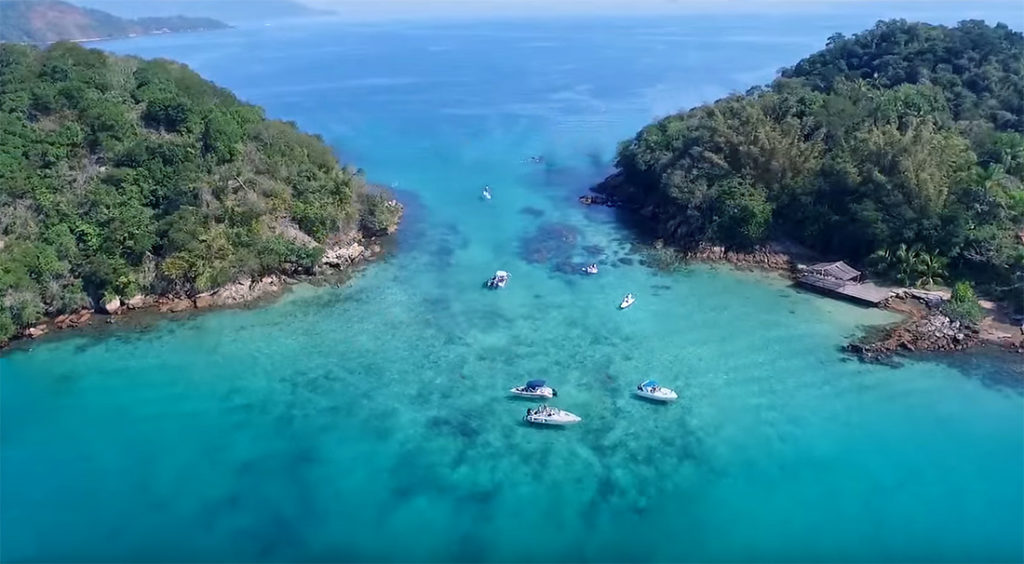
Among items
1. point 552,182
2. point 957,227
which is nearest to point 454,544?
point 957,227

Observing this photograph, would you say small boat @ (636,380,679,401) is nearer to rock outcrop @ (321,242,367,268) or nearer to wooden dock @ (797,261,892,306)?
wooden dock @ (797,261,892,306)


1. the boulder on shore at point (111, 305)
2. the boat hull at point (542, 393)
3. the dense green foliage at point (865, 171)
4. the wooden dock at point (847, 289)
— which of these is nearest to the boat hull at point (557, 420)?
the boat hull at point (542, 393)

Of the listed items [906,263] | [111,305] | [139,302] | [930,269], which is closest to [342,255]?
[139,302]

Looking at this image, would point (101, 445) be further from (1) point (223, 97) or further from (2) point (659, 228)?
(2) point (659, 228)

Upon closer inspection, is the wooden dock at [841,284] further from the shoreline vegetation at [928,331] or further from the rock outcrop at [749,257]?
the rock outcrop at [749,257]

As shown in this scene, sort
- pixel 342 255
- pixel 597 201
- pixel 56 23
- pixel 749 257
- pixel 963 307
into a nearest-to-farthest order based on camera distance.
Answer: pixel 963 307
pixel 749 257
pixel 342 255
pixel 597 201
pixel 56 23

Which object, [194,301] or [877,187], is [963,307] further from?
[194,301]

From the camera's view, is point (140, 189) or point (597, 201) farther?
point (597, 201)
